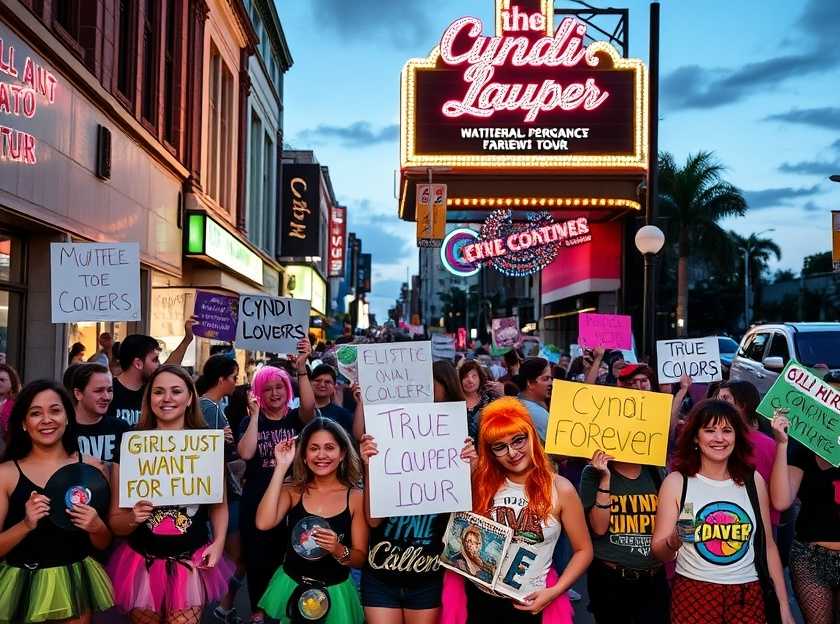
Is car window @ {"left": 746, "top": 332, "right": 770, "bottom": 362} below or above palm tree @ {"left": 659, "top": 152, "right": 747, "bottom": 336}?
below

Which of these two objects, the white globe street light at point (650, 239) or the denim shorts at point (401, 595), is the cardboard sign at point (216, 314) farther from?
the white globe street light at point (650, 239)

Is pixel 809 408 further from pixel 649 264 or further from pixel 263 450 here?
pixel 649 264

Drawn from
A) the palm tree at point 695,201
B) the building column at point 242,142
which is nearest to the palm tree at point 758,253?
the palm tree at point 695,201

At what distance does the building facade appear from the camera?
11016mm

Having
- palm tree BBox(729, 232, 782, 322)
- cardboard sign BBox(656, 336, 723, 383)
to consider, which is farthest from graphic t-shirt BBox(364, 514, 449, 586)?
palm tree BBox(729, 232, 782, 322)

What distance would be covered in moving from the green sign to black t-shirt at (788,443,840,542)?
17612 mm

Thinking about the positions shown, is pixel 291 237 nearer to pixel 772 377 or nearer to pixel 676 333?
pixel 676 333

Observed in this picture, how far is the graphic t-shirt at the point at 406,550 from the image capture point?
14.4ft

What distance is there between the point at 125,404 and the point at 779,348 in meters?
11.2

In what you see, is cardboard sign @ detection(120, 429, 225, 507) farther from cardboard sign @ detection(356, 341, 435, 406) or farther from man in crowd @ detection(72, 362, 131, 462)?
cardboard sign @ detection(356, 341, 435, 406)

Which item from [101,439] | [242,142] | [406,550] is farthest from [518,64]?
[406,550]

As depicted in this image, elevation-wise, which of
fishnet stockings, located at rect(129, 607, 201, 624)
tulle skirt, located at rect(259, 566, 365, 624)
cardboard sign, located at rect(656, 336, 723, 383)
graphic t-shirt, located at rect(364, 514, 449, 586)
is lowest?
fishnet stockings, located at rect(129, 607, 201, 624)

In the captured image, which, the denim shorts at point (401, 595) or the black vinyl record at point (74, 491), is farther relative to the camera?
the denim shorts at point (401, 595)

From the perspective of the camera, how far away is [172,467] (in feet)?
14.6
